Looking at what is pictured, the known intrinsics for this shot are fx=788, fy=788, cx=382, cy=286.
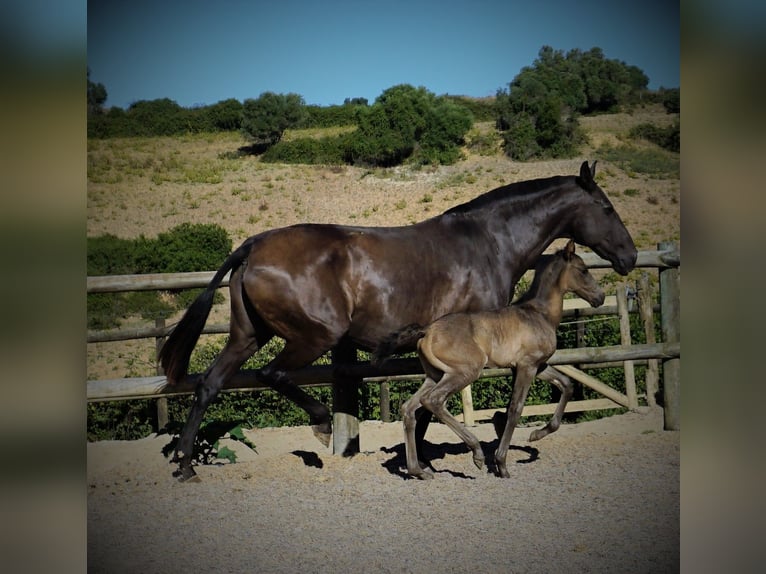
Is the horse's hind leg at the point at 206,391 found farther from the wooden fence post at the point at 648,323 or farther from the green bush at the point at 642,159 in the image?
the green bush at the point at 642,159

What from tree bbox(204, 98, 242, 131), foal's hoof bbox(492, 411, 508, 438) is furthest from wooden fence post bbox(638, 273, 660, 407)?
tree bbox(204, 98, 242, 131)

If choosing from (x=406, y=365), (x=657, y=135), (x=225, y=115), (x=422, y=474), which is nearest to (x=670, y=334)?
(x=406, y=365)

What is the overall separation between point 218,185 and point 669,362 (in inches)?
978

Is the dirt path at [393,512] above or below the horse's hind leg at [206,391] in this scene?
below

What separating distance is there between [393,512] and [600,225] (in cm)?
288

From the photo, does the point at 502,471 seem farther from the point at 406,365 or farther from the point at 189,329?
the point at 189,329

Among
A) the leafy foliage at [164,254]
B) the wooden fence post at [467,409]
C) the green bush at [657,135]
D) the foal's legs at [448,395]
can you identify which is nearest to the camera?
the foal's legs at [448,395]

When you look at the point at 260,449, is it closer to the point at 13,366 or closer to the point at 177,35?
the point at 13,366

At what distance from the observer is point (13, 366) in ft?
6.49

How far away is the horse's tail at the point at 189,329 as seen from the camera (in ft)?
18.8

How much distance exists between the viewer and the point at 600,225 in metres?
6.32

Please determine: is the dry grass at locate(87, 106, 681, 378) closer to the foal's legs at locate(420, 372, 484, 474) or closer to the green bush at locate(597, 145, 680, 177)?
the green bush at locate(597, 145, 680, 177)

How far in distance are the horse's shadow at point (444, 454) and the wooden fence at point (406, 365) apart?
44 cm

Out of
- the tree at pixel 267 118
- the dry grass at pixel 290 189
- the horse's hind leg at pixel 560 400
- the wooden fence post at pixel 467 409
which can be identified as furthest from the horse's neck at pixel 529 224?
the tree at pixel 267 118
